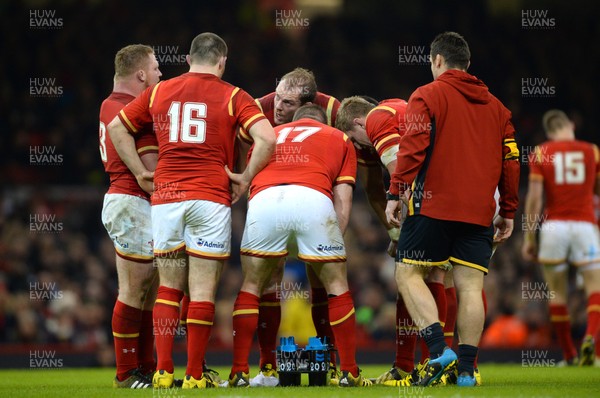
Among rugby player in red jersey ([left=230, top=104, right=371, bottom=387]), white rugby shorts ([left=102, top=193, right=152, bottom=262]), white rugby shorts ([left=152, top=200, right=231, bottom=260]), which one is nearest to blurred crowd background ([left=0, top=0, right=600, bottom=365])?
white rugby shorts ([left=102, top=193, right=152, bottom=262])

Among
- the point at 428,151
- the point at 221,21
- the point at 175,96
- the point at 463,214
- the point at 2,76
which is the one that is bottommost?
the point at 463,214

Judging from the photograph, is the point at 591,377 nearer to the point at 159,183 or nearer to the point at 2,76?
the point at 159,183

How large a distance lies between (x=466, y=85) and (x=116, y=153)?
2.77 meters

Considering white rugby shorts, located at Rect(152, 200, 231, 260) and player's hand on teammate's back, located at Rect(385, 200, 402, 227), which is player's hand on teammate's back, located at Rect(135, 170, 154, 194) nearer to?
white rugby shorts, located at Rect(152, 200, 231, 260)

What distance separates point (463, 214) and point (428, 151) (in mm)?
513

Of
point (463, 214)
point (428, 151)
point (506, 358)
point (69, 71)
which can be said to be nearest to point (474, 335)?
point (463, 214)

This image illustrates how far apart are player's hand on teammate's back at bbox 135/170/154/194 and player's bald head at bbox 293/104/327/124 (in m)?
1.30

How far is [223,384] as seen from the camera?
24.0 feet

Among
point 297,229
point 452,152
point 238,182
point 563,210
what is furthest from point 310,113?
point 563,210

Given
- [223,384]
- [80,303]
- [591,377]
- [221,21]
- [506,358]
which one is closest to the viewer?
[223,384]

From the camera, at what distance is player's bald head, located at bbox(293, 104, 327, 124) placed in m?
7.65

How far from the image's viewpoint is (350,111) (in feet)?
25.8

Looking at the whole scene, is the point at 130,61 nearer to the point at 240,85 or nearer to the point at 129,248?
the point at 129,248

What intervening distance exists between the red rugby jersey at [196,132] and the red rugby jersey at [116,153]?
0.36 meters
